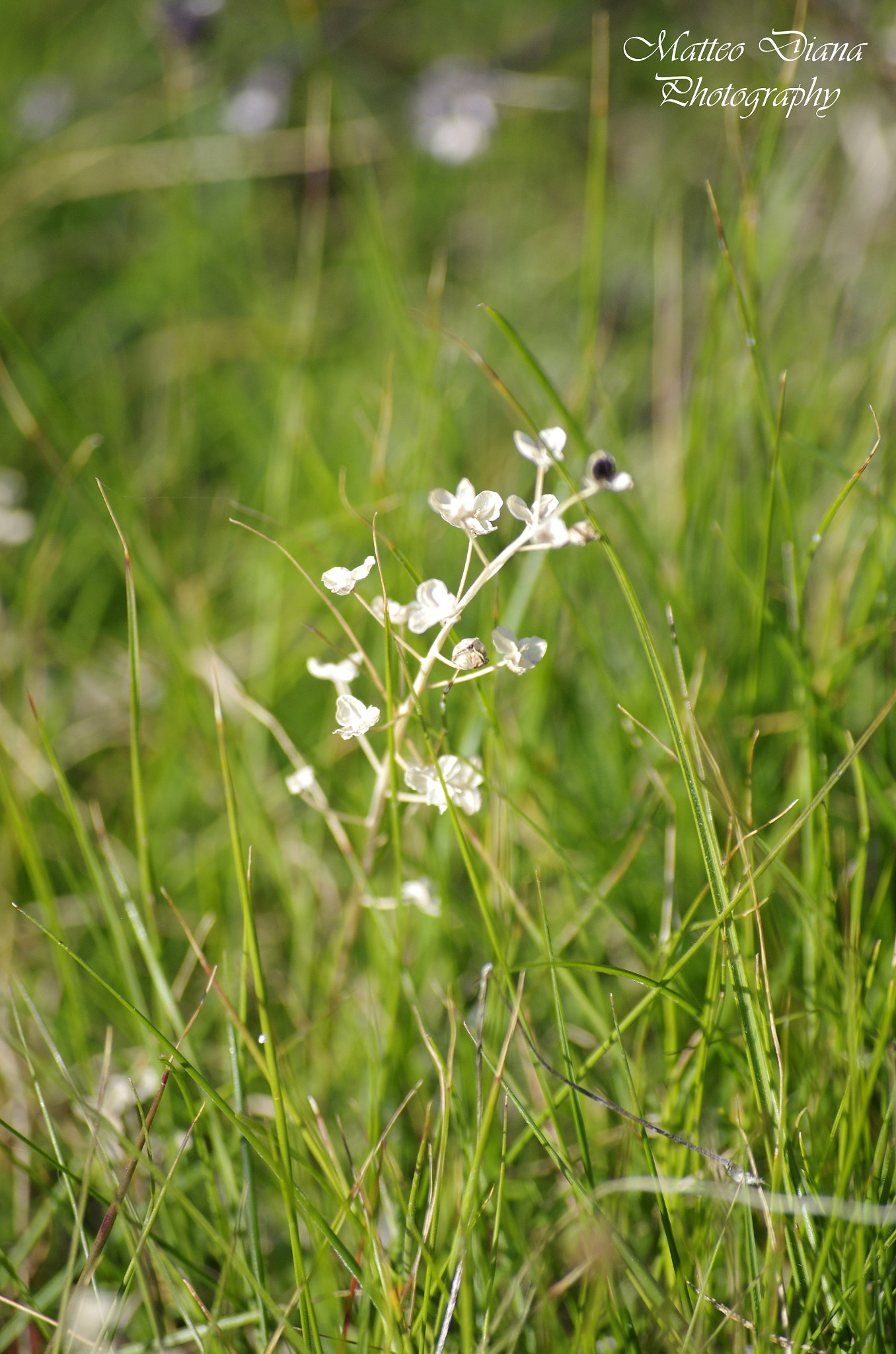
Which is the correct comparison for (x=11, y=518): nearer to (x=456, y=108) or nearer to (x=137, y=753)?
(x=137, y=753)

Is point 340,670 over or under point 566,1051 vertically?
over

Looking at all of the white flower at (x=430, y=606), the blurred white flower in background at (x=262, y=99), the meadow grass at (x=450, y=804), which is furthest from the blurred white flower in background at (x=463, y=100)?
the white flower at (x=430, y=606)

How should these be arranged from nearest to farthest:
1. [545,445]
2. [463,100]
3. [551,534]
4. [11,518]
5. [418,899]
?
[551,534] < [545,445] < [418,899] < [11,518] < [463,100]

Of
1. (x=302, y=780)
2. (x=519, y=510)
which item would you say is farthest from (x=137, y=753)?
(x=519, y=510)

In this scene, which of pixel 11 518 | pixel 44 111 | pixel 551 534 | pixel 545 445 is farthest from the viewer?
pixel 44 111

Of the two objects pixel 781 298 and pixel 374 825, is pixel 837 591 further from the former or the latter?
pixel 781 298

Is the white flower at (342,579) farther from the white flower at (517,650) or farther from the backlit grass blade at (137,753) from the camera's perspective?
the backlit grass blade at (137,753)

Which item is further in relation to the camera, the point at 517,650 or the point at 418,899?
the point at 418,899
